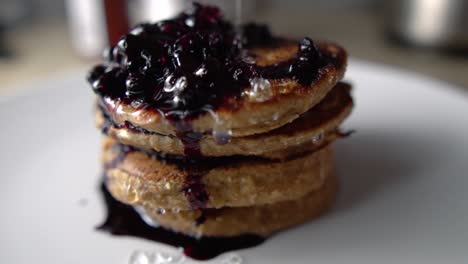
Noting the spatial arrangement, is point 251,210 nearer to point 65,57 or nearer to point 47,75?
point 47,75

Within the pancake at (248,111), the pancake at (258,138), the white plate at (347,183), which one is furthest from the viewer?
the white plate at (347,183)

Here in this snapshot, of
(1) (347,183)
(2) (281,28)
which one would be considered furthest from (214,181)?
(2) (281,28)

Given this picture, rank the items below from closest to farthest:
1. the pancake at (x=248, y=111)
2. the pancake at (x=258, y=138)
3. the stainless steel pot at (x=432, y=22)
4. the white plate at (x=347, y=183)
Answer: the pancake at (x=248, y=111), the pancake at (x=258, y=138), the white plate at (x=347, y=183), the stainless steel pot at (x=432, y=22)

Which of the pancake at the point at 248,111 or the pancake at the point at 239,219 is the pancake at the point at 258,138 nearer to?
the pancake at the point at 248,111

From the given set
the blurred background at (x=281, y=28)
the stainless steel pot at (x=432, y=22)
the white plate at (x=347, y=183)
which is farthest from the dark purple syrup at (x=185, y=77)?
the stainless steel pot at (x=432, y=22)

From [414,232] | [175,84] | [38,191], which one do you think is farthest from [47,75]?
[414,232]

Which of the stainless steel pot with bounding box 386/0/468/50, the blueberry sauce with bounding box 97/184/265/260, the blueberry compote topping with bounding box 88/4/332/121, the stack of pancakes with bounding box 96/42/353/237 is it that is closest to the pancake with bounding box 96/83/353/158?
the stack of pancakes with bounding box 96/42/353/237

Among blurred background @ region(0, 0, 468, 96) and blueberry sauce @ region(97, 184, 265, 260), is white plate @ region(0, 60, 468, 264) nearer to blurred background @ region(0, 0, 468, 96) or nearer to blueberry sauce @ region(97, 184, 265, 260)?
blueberry sauce @ region(97, 184, 265, 260)
